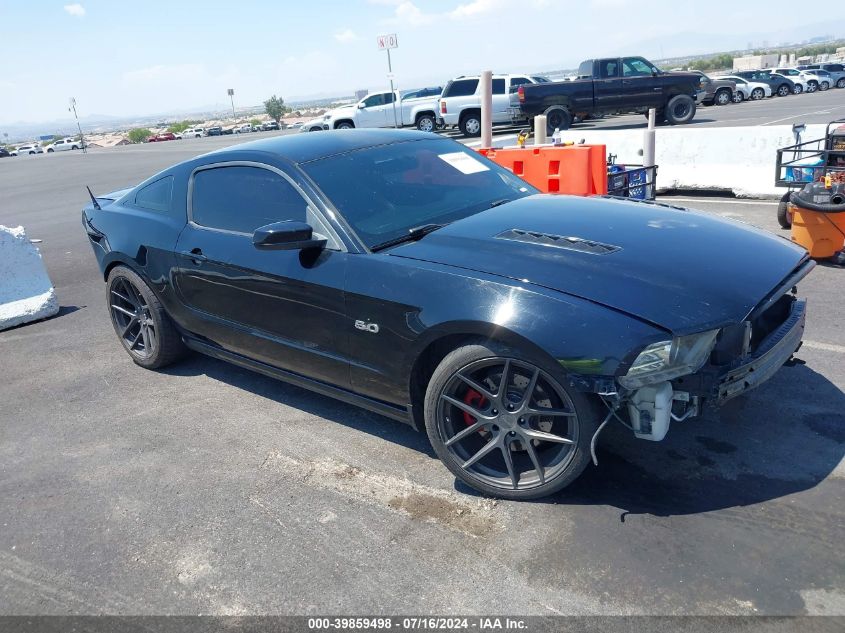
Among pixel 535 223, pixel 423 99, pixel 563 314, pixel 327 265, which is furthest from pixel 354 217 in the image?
pixel 423 99

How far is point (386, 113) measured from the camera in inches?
1021

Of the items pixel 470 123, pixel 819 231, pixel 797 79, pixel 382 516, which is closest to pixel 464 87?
pixel 470 123

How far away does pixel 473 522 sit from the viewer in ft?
9.89

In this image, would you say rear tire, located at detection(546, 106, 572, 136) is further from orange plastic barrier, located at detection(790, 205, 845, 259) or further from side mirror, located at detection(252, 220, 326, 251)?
side mirror, located at detection(252, 220, 326, 251)

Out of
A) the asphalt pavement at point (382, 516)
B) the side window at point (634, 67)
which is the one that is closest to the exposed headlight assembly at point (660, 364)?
the asphalt pavement at point (382, 516)

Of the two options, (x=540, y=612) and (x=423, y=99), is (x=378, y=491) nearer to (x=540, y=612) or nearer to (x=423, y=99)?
(x=540, y=612)

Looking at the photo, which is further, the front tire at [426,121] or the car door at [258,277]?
the front tire at [426,121]

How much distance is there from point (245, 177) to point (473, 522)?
242 cm

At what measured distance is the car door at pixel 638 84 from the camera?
21.1 meters

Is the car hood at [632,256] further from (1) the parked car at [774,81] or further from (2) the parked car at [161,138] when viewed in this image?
(2) the parked car at [161,138]

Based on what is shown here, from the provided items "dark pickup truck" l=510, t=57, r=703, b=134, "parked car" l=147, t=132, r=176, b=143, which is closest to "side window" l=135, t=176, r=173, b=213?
"dark pickup truck" l=510, t=57, r=703, b=134

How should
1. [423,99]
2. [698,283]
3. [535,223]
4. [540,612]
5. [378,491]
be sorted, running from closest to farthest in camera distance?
[540,612]
[698,283]
[378,491]
[535,223]
[423,99]

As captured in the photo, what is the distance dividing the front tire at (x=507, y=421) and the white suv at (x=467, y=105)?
20998mm

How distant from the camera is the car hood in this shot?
282 cm
